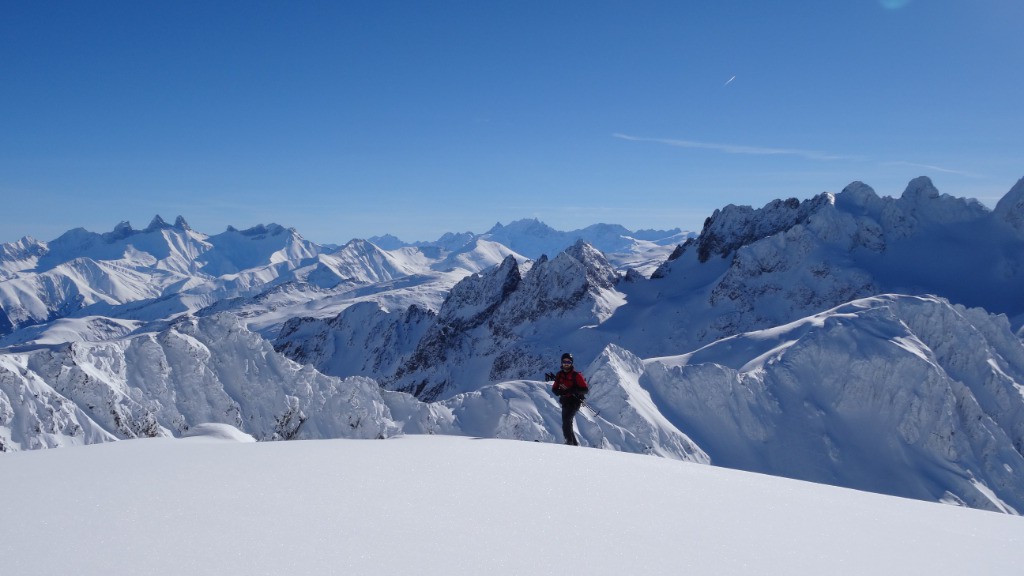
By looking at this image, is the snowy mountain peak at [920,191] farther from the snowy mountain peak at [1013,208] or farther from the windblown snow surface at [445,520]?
the windblown snow surface at [445,520]

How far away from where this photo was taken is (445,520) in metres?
6.36

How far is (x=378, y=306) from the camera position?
196 metres

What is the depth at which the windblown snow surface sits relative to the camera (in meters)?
5.38

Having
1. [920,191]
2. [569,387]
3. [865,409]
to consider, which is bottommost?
[865,409]

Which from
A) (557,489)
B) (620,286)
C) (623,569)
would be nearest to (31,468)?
(557,489)

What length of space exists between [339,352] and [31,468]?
614 ft

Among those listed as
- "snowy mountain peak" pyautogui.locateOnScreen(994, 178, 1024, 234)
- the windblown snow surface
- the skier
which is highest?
the windblown snow surface

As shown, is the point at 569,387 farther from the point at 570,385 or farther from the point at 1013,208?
the point at 1013,208

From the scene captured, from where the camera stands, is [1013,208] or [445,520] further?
[1013,208]

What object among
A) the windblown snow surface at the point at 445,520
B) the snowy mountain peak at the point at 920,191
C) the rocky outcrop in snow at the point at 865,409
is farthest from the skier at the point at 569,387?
the snowy mountain peak at the point at 920,191

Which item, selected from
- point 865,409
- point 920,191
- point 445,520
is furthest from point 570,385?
point 920,191

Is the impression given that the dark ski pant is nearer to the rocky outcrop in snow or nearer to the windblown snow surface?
the windblown snow surface

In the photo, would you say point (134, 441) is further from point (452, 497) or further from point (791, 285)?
point (791, 285)

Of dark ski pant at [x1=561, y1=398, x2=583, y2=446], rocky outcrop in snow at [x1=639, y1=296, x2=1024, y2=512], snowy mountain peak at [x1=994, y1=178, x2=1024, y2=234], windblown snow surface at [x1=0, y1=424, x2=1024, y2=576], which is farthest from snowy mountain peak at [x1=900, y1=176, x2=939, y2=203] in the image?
windblown snow surface at [x1=0, y1=424, x2=1024, y2=576]
